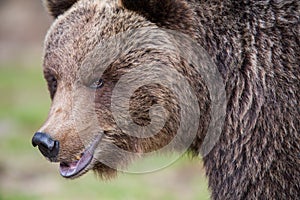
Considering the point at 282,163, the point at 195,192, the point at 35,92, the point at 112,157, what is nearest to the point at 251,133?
the point at 282,163

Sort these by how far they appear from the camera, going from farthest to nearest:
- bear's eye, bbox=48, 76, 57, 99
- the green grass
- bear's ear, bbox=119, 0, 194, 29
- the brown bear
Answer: the green grass < bear's eye, bbox=48, 76, 57, 99 < bear's ear, bbox=119, 0, 194, 29 < the brown bear

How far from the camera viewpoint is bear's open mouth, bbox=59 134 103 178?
467cm

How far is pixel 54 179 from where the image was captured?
8.80m

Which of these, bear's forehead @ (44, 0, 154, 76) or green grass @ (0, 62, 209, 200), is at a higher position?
bear's forehead @ (44, 0, 154, 76)

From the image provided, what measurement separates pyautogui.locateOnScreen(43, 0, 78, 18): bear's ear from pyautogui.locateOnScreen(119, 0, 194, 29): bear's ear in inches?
23.3

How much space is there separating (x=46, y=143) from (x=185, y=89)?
0.90 m

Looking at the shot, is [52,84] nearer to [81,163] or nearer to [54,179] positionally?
[81,163]

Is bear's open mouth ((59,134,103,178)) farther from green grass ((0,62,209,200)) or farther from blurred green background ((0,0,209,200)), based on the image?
→ green grass ((0,62,209,200))

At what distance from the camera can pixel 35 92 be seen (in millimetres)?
13672

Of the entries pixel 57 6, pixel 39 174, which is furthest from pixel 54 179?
pixel 57 6

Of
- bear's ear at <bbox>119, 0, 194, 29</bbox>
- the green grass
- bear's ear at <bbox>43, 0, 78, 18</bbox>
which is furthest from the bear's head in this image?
the green grass

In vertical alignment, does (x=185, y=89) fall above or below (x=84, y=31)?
below

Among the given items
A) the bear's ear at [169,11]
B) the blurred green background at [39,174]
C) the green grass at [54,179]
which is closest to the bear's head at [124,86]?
the bear's ear at [169,11]

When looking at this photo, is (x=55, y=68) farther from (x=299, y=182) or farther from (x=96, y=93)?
(x=299, y=182)
